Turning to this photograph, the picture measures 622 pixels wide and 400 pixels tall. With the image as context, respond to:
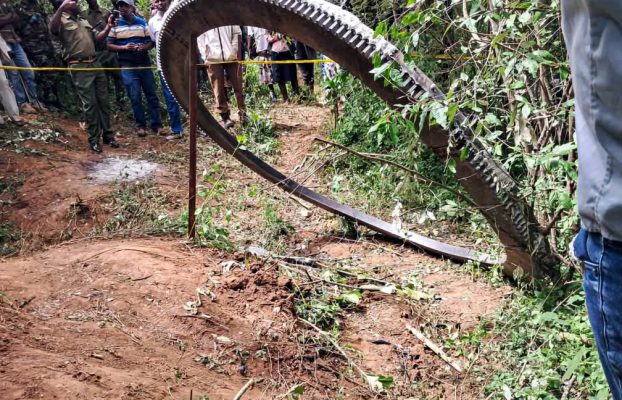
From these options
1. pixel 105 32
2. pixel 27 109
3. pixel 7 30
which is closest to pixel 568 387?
pixel 105 32

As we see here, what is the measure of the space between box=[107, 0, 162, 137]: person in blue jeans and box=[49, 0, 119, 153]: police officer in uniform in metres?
0.45

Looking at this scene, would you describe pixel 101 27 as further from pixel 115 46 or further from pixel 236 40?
pixel 236 40

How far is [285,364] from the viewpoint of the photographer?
10.2ft

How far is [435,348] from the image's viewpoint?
3.41 m

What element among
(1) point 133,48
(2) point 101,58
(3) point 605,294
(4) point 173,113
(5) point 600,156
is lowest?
(4) point 173,113

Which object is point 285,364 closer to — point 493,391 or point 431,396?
point 431,396

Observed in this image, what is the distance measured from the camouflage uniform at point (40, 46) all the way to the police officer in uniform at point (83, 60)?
155cm

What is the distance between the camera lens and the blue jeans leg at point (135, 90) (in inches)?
328

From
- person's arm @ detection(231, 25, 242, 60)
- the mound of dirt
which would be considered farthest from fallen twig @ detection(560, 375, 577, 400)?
person's arm @ detection(231, 25, 242, 60)

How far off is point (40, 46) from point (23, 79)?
0.62 m

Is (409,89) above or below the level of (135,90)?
above

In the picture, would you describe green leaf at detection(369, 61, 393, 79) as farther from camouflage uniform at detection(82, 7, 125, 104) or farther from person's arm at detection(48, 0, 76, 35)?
camouflage uniform at detection(82, 7, 125, 104)

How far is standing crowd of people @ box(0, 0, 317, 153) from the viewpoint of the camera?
24.6 feet

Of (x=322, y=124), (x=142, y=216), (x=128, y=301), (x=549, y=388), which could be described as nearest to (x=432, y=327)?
(x=549, y=388)
